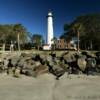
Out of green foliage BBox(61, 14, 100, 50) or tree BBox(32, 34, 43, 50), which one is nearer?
green foliage BBox(61, 14, 100, 50)

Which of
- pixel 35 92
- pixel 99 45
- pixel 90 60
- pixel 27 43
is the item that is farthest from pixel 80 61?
pixel 27 43

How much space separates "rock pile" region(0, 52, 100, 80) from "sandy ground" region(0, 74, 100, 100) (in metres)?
1.15

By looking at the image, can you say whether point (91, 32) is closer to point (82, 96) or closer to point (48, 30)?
point (48, 30)

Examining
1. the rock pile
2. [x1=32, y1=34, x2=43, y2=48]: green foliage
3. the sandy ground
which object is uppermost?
[x1=32, y1=34, x2=43, y2=48]: green foliage

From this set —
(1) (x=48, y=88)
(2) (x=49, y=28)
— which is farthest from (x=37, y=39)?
(1) (x=48, y=88)

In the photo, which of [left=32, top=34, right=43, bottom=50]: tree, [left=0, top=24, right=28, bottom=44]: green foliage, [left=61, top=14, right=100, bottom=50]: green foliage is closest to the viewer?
[left=61, top=14, right=100, bottom=50]: green foliage

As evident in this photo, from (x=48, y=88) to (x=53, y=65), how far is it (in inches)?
323

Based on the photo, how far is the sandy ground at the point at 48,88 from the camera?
49.8 feet

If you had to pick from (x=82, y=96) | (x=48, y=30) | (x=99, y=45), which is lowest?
(x=82, y=96)

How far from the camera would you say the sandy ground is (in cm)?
1519

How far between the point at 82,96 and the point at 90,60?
44.0 feet

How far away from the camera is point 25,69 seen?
24078mm

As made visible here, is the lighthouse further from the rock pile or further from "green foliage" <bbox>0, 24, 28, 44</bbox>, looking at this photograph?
the rock pile

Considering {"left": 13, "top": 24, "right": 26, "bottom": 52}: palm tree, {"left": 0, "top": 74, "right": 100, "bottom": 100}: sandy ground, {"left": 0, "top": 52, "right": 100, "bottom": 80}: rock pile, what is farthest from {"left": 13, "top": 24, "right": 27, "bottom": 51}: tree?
{"left": 0, "top": 74, "right": 100, "bottom": 100}: sandy ground
